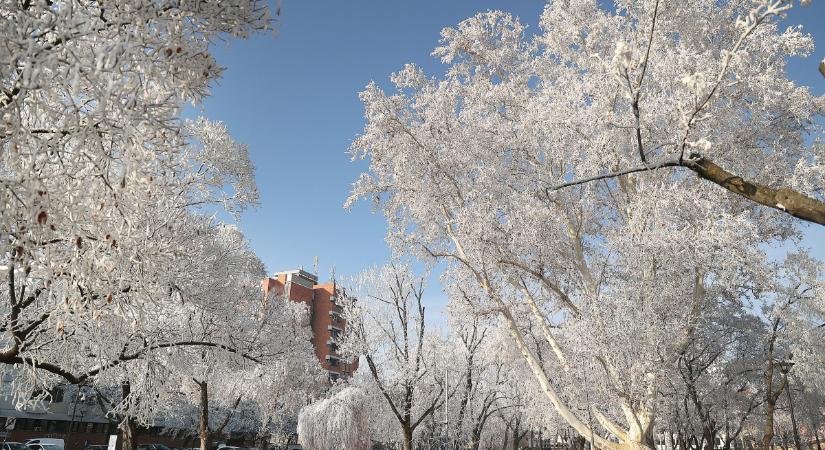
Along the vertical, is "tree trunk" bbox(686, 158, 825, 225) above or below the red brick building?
below

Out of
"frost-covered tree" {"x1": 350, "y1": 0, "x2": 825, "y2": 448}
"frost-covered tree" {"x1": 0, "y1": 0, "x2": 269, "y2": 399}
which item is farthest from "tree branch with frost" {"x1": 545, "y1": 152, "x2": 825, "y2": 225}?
"frost-covered tree" {"x1": 350, "y1": 0, "x2": 825, "y2": 448}

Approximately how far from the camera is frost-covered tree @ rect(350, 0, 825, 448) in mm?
11555

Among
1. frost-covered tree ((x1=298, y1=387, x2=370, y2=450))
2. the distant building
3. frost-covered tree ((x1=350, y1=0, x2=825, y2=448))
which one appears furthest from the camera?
the distant building

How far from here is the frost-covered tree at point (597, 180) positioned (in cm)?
1155

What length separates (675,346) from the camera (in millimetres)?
12156

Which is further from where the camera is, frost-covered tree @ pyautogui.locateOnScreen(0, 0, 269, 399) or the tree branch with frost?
the tree branch with frost

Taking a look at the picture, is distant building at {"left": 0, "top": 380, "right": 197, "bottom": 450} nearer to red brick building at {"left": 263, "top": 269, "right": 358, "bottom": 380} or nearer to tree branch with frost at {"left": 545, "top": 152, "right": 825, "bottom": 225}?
red brick building at {"left": 263, "top": 269, "right": 358, "bottom": 380}

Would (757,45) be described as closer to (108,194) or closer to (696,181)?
(696,181)

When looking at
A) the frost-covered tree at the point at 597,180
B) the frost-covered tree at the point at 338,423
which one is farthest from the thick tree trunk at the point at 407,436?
the frost-covered tree at the point at 597,180

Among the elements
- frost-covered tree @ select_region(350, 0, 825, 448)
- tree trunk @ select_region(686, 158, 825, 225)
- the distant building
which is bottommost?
the distant building

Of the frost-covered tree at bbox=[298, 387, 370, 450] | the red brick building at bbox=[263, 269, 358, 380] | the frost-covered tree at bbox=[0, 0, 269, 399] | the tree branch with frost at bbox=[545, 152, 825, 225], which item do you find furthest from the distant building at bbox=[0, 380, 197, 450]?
the tree branch with frost at bbox=[545, 152, 825, 225]

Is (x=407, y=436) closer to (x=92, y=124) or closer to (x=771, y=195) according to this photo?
(x=771, y=195)

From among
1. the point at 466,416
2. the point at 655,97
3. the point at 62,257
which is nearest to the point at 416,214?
the point at 655,97

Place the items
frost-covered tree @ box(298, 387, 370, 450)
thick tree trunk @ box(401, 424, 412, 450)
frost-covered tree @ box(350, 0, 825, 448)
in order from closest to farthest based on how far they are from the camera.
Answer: frost-covered tree @ box(350, 0, 825, 448)
thick tree trunk @ box(401, 424, 412, 450)
frost-covered tree @ box(298, 387, 370, 450)
